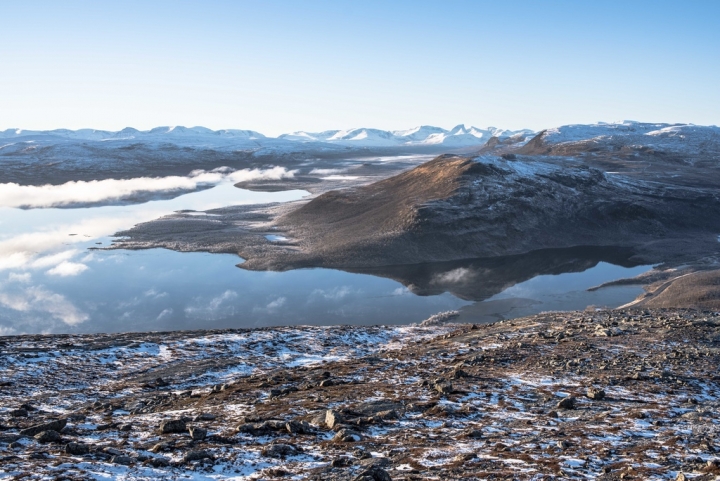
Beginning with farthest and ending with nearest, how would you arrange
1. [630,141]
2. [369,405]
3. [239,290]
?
[630,141]
[239,290]
[369,405]

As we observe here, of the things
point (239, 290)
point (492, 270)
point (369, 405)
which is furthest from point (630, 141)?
point (369, 405)

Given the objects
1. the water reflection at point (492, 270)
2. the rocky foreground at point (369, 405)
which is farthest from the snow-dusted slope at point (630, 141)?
the rocky foreground at point (369, 405)

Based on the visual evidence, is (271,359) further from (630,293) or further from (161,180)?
(161,180)

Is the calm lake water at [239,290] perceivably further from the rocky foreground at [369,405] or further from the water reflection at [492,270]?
the rocky foreground at [369,405]

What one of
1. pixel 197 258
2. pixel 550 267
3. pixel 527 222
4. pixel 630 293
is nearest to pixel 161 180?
pixel 197 258

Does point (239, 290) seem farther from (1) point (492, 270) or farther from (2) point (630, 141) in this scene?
(2) point (630, 141)

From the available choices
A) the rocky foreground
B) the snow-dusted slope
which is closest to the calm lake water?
the rocky foreground
